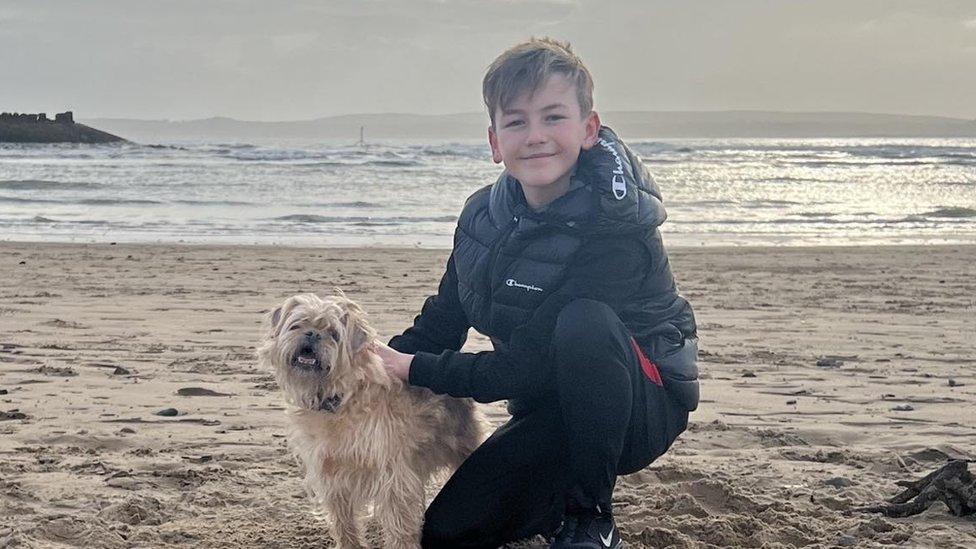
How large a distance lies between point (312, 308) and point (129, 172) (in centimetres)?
2954

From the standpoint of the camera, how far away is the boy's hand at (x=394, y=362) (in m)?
3.83

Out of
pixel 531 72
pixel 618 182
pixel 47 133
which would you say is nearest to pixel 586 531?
pixel 618 182

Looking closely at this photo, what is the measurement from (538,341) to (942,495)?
6.35ft

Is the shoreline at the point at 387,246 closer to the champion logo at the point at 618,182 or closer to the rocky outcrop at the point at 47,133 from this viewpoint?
the champion logo at the point at 618,182

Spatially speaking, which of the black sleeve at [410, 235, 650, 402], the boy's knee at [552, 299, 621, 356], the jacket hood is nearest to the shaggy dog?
the black sleeve at [410, 235, 650, 402]

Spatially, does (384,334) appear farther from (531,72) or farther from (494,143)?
(531,72)

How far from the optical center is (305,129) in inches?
5448

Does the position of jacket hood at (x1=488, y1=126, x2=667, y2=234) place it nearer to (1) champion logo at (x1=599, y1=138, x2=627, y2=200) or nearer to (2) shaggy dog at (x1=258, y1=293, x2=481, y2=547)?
(1) champion logo at (x1=599, y1=138, x2=627, y2=200)

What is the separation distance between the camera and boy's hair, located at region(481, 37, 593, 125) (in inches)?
143

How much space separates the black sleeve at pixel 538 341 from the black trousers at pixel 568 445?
87 millimetres

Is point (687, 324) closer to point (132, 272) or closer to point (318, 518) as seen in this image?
point (318, 518)

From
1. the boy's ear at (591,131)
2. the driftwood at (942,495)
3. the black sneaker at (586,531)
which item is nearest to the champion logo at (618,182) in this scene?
the boy's ear at (591,131)

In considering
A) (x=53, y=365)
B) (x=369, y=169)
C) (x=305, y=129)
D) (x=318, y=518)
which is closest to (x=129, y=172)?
(x=369, y=169)

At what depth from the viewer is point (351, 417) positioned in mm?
3770
